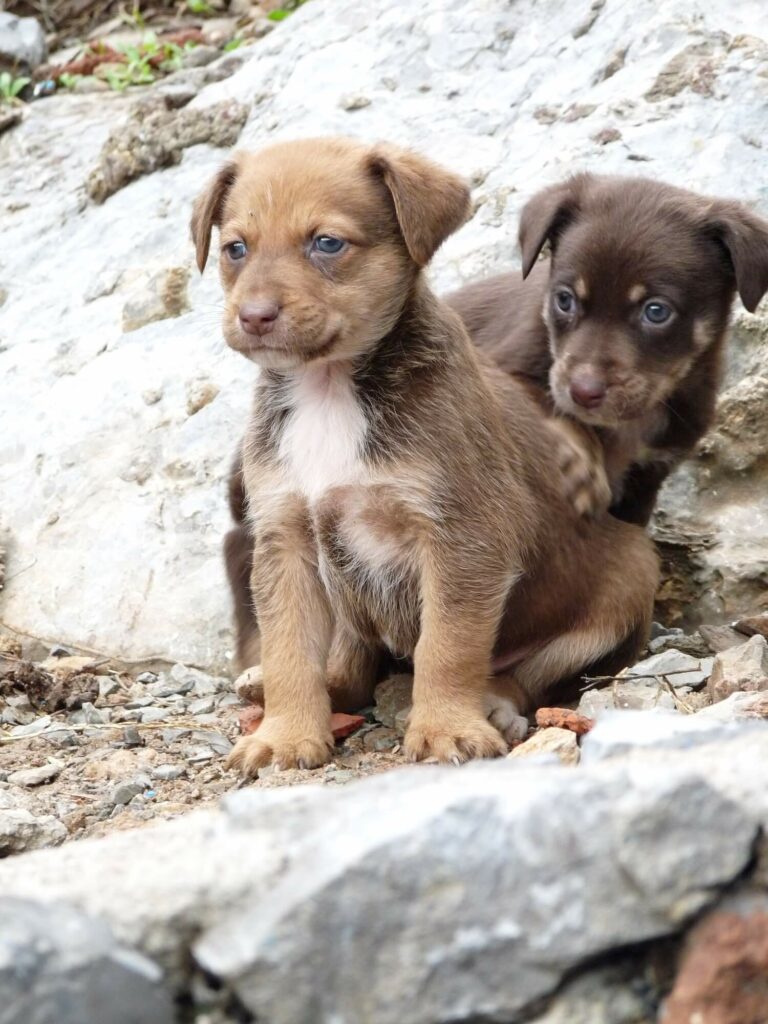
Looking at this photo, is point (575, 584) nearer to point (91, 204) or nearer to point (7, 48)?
point (91, 204)

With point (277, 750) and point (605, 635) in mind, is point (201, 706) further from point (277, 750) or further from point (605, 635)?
point (605, 635)

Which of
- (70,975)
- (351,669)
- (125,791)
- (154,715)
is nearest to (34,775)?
(125,791)

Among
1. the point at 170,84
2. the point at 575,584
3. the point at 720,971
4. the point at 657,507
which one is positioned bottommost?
the point at 657,507

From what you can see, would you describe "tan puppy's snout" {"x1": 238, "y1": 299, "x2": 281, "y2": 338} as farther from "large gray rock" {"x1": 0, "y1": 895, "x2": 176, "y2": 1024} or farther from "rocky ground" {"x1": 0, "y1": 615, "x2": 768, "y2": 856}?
"large gray rock" {"x1": 0, "y1": 895, "x2": 176, "y2": 1024}

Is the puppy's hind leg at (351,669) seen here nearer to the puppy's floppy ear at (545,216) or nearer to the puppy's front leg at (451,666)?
the puppy's front leg at (451,666)

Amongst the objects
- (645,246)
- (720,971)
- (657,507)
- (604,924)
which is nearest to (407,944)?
(604,924)

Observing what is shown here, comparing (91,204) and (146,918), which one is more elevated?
(146,918)
